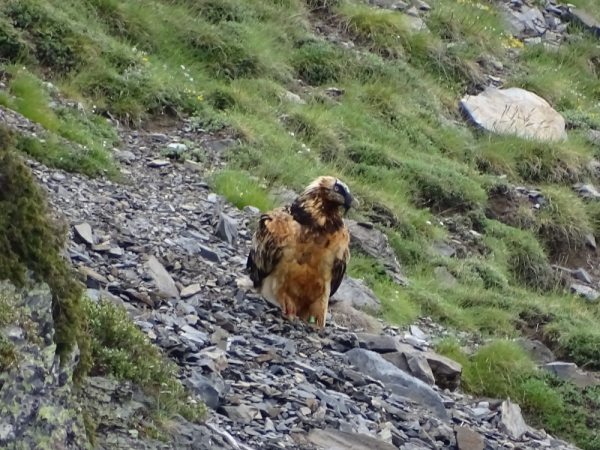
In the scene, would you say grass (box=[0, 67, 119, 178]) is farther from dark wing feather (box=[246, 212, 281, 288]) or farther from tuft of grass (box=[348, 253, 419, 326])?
tuft of grass (box=[348, 253, 419, 326])

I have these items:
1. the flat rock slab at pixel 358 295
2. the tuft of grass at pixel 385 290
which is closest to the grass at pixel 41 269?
the flat rock slab at pixel 358 295

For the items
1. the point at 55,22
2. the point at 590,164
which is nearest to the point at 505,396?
the point at 55,22

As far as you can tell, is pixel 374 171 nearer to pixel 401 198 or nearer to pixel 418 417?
pixel 401 198

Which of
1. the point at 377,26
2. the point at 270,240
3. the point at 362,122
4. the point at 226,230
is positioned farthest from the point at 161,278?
the point at 377,26

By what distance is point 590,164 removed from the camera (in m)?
16.6

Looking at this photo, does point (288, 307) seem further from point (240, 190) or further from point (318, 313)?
point (240, 190)

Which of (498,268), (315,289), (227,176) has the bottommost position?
(498,268)

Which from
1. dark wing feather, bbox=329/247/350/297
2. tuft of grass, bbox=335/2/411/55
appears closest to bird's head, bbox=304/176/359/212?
dark wing feather, bbox=329/247/350/297

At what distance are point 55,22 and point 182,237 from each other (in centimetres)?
450

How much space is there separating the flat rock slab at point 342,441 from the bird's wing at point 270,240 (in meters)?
2.28

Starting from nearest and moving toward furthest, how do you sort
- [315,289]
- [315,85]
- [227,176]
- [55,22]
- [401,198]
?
[315,289]
[227,176]
[55,22]
[401,198]
[315,85]

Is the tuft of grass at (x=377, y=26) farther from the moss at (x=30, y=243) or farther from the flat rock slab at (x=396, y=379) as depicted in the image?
the moss at (x=30, y=243)

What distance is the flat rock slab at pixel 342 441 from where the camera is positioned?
5.97 m

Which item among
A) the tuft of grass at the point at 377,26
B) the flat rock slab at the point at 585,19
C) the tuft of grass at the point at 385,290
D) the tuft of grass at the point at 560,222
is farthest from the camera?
the flat rock slab at the point at 585,19
